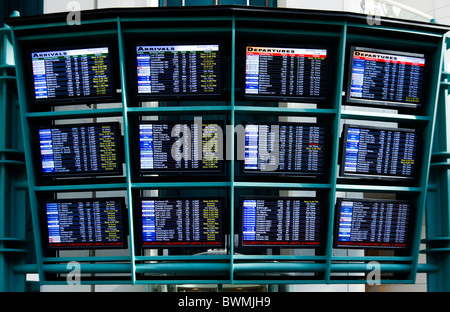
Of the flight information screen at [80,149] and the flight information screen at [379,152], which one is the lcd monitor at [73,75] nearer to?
the flight information screen at [80,149]

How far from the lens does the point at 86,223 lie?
14.0 ft

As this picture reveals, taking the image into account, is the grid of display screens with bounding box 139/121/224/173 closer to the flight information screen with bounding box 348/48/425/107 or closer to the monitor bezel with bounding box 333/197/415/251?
the monitor bezel with bounding box 333/197/415/251

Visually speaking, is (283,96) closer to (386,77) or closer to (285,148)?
(285,148)

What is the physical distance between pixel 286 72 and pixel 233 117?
671 mm

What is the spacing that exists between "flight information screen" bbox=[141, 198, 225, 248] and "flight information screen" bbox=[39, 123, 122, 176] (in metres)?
0.52

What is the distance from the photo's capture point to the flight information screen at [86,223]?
425 cm

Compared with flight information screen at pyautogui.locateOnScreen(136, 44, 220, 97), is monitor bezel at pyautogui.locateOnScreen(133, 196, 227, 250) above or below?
below

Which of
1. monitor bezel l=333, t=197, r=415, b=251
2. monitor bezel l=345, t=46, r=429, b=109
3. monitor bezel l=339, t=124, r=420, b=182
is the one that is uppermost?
monitor bezel l=345, t=46, r=429, b=109

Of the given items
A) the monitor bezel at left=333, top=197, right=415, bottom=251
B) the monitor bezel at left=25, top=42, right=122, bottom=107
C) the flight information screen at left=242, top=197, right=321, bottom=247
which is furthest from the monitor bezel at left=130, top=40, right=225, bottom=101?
the monitor bezel at left=333, top=197, right=415, bottom=251

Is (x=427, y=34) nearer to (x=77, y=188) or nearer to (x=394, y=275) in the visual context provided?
(x=394, y=275)

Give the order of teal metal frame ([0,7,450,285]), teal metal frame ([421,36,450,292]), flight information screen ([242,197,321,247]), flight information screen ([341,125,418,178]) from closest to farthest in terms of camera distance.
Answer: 1. teal metal frame ([0,7,450,285])
2. flight information screen ([242,197,321,247])
3. flight information screen ([341,125,418,178])
4. teal metal frame ([421,36,450,292])

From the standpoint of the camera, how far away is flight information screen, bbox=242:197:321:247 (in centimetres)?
422

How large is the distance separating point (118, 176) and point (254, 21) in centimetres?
193

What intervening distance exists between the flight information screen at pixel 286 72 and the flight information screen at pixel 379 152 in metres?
0.53
